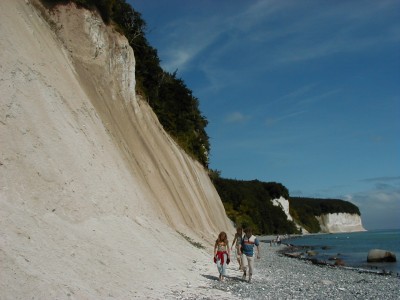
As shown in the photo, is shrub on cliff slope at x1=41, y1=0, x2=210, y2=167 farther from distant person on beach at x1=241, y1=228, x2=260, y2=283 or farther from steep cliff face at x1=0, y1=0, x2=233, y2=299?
distant person on beach at x1=241, y1=228, x2=260, y2=283

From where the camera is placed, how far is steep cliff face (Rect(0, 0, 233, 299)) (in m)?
9.37

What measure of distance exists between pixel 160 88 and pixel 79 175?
68.8ft

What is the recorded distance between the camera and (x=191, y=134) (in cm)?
3681

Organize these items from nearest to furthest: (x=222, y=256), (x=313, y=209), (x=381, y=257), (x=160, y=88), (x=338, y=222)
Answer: (x=222, y=256)
(x=381, y=257)
(x=160, y=88)
(x=313, y=209)
(x=338, y=222)

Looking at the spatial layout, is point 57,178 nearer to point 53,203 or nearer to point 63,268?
point 53,203

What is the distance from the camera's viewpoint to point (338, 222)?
522 ft

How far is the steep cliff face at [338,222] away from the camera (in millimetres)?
154000

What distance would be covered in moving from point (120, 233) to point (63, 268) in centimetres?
404

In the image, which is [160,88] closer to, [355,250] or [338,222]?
[355,250]

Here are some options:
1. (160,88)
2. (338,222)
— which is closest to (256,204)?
(160,88)

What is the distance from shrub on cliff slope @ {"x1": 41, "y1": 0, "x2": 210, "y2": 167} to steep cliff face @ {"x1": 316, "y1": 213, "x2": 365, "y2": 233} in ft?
402

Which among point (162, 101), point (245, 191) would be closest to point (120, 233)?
point (162, 101)

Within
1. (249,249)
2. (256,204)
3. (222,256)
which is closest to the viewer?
(222,256)

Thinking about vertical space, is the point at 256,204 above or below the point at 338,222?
below
